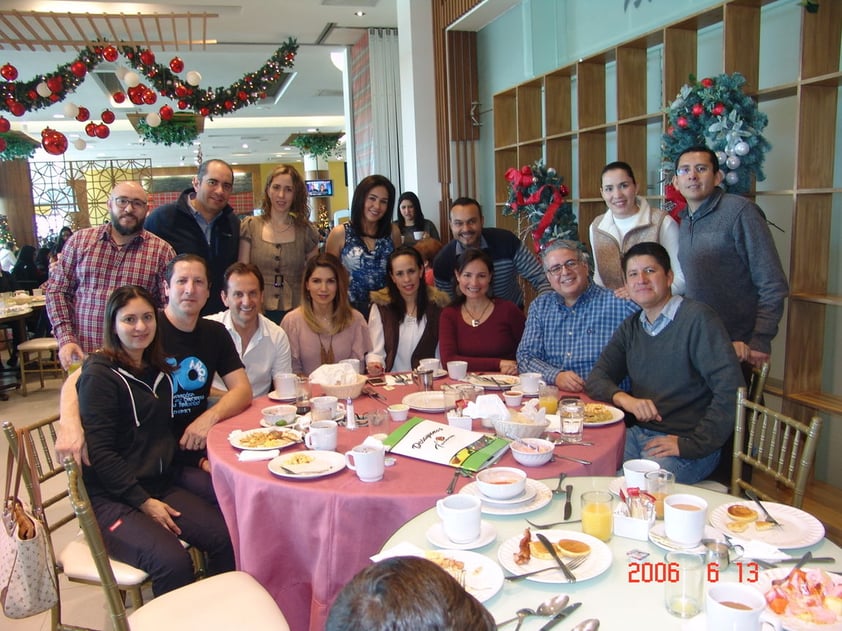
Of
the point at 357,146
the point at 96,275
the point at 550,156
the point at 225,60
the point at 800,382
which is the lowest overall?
the point at 800,382

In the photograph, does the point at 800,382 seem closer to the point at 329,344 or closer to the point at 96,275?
the point at 329,344

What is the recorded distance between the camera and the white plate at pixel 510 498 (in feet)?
5.23


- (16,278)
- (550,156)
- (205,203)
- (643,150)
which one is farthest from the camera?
(16,278)

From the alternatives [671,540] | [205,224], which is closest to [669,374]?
[671,540]

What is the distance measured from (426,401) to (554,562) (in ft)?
3.91

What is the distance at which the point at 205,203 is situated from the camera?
3691 millimetres

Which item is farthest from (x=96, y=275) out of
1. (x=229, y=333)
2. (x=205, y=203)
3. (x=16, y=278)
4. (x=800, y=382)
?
(x=16, y=278)

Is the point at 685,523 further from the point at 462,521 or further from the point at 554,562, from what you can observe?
the point at 462,521

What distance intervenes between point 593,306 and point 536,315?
0.26 meters

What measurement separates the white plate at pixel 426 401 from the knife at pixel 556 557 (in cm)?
100

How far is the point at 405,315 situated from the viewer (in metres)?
3.53

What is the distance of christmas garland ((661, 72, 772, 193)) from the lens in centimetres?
301

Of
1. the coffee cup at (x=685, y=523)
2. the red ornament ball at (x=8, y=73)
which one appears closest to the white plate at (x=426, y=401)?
the coffee cup at (x=685, y=523)

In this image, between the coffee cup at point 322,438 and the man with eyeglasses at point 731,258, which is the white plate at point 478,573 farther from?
the man with eyeglasses at point 731,258
